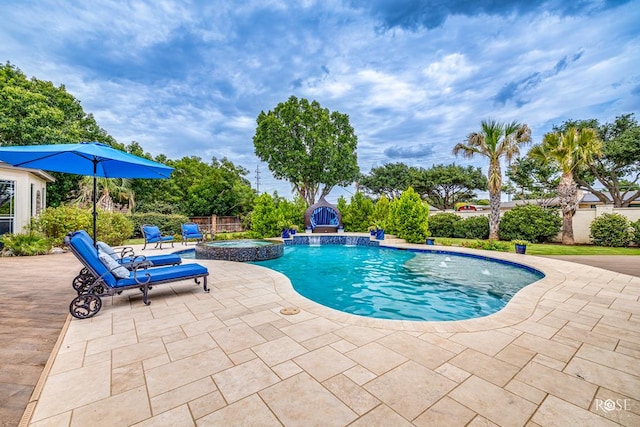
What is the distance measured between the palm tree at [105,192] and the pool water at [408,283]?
41.9 feet

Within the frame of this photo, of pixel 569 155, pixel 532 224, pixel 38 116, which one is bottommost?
pixel 532 224

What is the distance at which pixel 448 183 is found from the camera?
31.4 meters

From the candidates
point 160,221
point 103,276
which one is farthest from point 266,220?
point 103,276

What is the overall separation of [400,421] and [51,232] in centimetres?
1285

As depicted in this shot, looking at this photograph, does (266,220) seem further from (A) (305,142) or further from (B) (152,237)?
(A) (305,142)

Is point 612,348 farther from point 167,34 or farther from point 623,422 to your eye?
point 167,34

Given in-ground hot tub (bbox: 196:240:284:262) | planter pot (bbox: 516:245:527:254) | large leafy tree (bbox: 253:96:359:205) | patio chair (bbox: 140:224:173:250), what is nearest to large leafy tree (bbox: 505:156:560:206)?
large leafy tree (bbox: 253:96:359:205)

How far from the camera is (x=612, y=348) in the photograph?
290 cm

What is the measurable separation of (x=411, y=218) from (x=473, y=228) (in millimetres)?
4134

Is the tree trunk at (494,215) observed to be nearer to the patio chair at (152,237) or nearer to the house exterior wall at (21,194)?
the patio chair at (152,237)

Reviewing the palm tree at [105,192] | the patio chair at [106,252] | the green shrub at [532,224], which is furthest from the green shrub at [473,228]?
the palm tree at [105,192]

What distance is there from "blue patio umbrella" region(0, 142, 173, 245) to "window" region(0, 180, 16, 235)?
7297 millimetres

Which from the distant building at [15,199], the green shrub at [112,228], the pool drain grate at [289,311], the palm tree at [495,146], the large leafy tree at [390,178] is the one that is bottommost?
the pool drain grate at [289,311]

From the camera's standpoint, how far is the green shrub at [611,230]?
11094 mm
